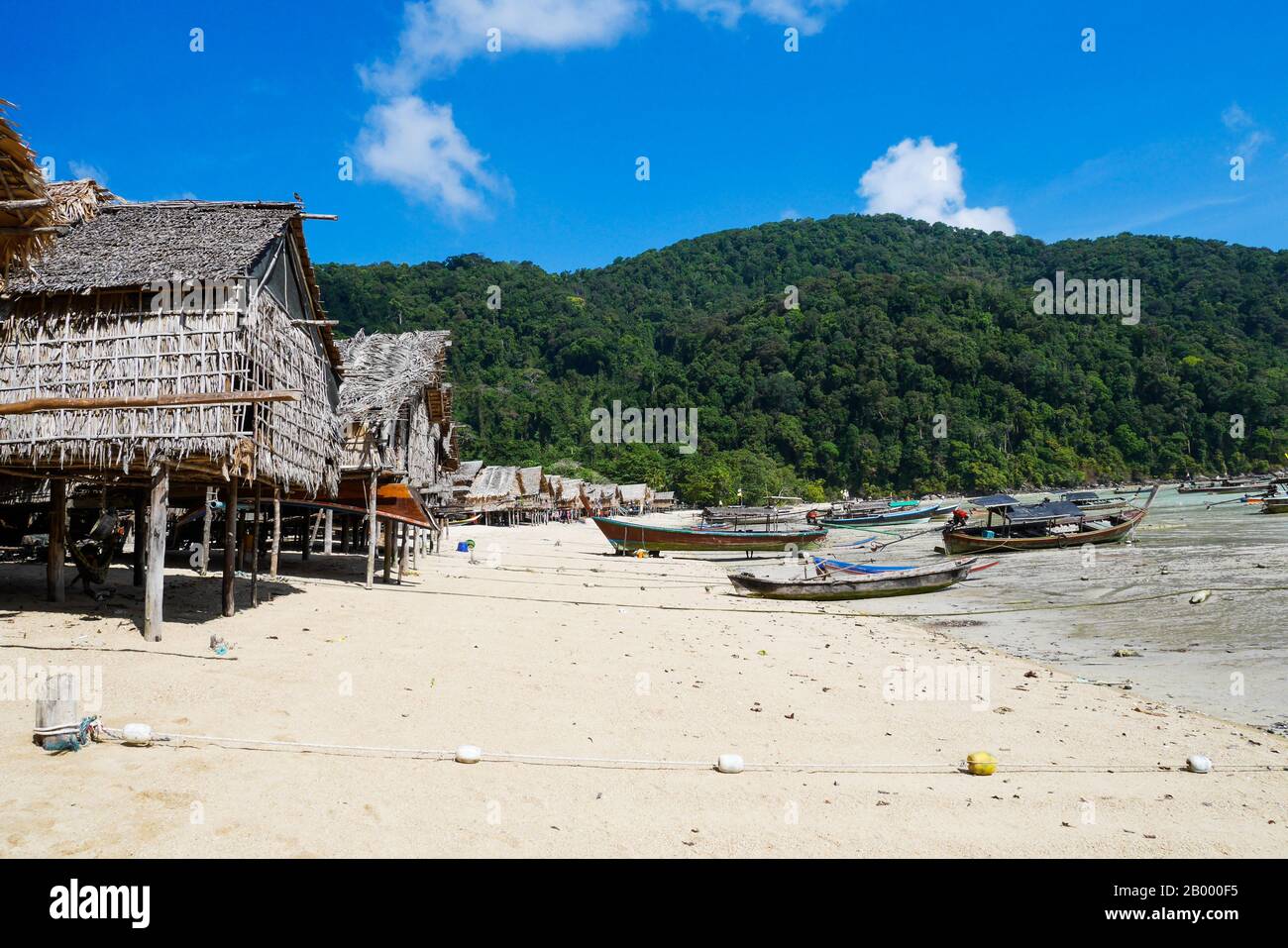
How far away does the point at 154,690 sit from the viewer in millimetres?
7098

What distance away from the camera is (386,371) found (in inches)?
795

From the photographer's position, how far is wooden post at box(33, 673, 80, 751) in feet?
17.4

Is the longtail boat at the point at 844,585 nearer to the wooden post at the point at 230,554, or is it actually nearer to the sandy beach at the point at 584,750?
the sandy beach at the point at 584,750

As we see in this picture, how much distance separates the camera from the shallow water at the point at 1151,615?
9953 mm

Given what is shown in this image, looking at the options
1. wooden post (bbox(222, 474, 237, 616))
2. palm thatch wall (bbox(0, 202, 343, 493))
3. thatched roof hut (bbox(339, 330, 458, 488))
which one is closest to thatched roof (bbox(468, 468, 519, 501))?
thatched roof hut (bbox(339, 330, 458, 488))

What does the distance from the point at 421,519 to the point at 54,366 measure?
7.50 m

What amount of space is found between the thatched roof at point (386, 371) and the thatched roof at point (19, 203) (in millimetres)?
7093

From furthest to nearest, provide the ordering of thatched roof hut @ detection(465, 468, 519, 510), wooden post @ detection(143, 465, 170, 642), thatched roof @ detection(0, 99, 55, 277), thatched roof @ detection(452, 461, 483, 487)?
1. thatched roof @ detection(452, 461, 483, 487)
2. thatched roof hut @ detection(465, 468, 519, 510)
3. wooden post @ detection(143, 465, 170, 642)
4. thatched roof @ detection(0, 99, 55, 277)

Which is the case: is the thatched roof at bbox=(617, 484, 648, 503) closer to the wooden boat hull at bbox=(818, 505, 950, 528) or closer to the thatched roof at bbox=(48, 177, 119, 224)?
the wooden boat hull at bbox=(818, 505, 950, 528)

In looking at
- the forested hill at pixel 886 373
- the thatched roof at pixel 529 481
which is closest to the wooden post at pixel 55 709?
the thatched roof at pixel 529 481

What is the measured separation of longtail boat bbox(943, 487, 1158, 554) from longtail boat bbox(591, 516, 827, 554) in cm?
707

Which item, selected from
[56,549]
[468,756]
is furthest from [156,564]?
[468,756]

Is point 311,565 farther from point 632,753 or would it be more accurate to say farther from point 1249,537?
point 1249,537

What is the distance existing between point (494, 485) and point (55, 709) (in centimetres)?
4640
